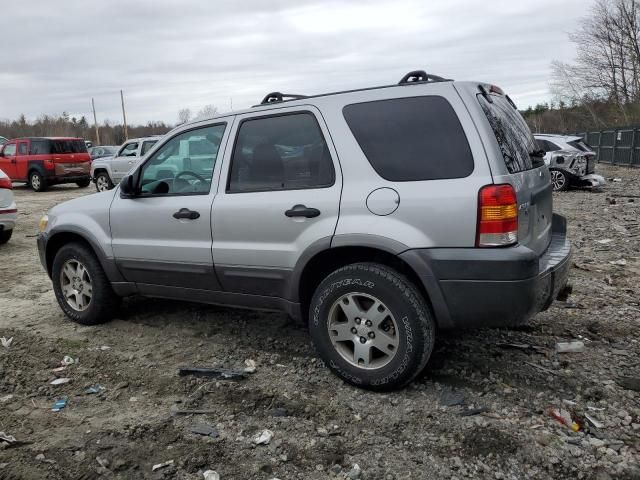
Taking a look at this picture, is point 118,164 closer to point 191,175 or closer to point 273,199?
point 191,175

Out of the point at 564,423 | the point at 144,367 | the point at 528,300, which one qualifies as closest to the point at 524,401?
the point at 564,423

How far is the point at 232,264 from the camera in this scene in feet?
12.6

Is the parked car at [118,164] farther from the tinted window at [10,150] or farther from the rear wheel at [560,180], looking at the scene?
the rear wheel at [560,180]

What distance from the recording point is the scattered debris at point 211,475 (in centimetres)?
263

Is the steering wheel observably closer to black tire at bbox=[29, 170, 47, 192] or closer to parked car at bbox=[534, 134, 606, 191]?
parked car at bbox=[534, 134, 606, 191]

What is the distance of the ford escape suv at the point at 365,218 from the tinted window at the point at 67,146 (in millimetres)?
16081

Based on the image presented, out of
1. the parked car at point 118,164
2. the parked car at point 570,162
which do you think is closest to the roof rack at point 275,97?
the parked car at point 570,162

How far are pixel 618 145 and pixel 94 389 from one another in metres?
24.6

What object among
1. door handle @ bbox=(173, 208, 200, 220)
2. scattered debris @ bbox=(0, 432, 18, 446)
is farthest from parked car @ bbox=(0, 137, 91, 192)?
scattered debris @ bbox=(0, 432, 18, 446)

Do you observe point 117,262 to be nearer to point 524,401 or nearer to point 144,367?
point 144,367

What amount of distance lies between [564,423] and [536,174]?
156 cm

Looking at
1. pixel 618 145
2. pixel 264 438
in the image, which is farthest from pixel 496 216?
pixel 618 145

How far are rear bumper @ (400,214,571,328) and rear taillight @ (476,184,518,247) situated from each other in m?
0.06

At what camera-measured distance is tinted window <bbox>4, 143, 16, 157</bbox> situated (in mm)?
19194
